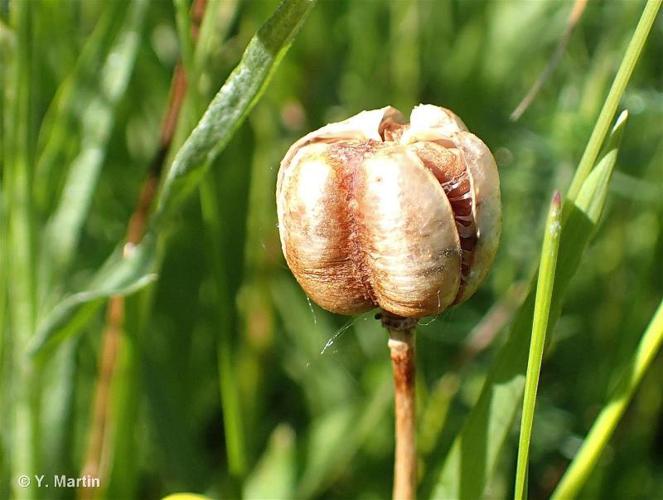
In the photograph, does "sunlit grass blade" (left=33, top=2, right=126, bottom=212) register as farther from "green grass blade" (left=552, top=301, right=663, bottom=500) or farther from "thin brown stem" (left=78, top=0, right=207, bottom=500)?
"green grass blade" (left=552, top=301, right=663, bottom=500)

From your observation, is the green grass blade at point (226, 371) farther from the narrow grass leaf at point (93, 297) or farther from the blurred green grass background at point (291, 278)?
the narrow grass leaf at point (93, 297)

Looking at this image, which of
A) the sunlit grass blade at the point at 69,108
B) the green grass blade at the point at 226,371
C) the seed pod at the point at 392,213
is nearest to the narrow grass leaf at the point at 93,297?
the green grass blade at the point at 226,371

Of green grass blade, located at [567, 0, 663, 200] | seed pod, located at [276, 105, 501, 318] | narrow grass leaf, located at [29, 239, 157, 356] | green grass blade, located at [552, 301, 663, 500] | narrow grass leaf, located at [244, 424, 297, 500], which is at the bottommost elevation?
narrow grass leaf, located at [244, 424, 297, 500]

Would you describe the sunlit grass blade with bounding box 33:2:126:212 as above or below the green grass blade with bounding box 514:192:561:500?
above

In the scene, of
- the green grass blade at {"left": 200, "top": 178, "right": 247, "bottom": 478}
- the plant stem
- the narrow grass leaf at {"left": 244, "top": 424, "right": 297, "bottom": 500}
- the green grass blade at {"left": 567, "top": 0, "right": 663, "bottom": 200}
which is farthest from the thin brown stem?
the green grass blade at {"left": 567, "top": 0, "right": 663, "bottom": 200}

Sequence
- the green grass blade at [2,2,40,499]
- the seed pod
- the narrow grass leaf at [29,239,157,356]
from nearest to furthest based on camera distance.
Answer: the seed pod
the narrow grass leaf at [29,239,157,356]
the green grass blade at [2,2,40,499]

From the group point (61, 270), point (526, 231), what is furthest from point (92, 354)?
point (526, 231)

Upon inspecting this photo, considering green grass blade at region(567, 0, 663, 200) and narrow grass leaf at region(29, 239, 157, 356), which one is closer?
green grass blade at region(567, 0, 663, 200)
